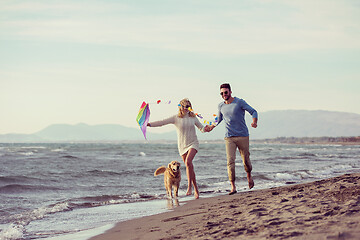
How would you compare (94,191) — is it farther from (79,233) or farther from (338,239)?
(338,239)

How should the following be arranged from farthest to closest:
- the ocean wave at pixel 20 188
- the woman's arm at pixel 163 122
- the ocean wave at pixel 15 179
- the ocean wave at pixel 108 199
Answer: the ocean wave at pixel 15 179 < the ocean wave at pixel 20 188 < the ocean wave at pixel 108 199 < the woman's arm at pixel 163 122

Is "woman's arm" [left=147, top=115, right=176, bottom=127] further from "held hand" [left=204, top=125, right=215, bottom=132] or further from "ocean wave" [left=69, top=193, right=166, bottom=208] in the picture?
"ocean wave" [left=69, top=193, right=166, bottom=208]

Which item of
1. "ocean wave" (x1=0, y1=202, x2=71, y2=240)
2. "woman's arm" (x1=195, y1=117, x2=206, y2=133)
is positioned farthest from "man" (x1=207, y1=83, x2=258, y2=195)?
"ocean wave" (x1=0, y1=202, x2=71, y2=240)

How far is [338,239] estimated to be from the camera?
3389 millimetres

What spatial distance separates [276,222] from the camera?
4.12m

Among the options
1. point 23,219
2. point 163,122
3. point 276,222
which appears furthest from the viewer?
point 163,122

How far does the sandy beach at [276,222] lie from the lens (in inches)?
146

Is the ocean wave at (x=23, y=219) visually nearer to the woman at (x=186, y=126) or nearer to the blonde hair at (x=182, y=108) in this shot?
the woman at (x=186, y=126)

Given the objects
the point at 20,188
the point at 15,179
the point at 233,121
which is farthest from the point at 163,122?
the point at 15,179

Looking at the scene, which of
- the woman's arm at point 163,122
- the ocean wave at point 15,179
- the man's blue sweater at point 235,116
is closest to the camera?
the man's blue sweater at point 235,116

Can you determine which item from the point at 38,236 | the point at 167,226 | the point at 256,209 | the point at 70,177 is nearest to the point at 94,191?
the point at 70,177

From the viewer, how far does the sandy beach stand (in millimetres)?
3715

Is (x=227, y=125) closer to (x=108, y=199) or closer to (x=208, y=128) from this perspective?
(x=208, y=128)

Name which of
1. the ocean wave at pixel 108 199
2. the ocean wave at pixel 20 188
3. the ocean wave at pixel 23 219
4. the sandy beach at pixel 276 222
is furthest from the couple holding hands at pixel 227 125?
the ocean wave at pixel 20 188
